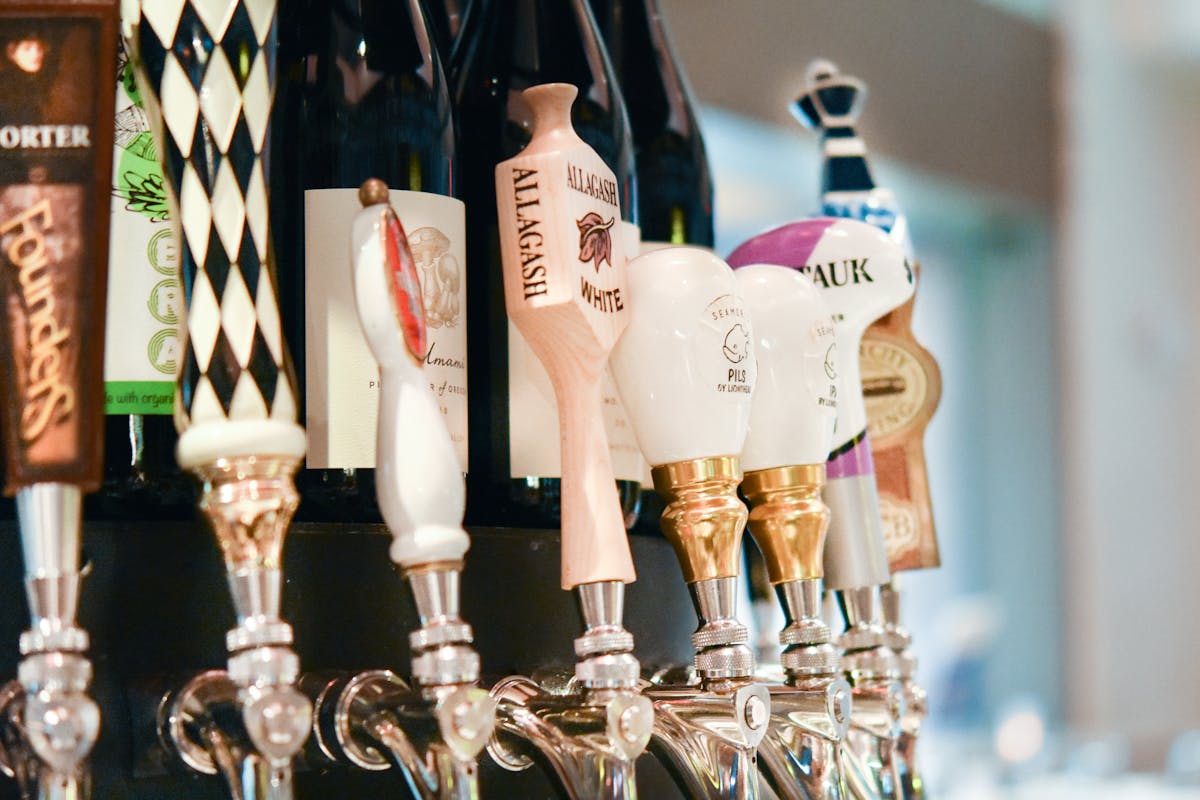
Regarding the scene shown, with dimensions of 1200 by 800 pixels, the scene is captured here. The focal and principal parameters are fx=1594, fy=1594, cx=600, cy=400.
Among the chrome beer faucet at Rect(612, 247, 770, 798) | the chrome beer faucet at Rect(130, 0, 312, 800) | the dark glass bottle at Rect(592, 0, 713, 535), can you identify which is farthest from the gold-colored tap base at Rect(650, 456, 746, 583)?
the dark glass bottle at Rect(592, 0, 713, 535)

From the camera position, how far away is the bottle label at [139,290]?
417 millimetres

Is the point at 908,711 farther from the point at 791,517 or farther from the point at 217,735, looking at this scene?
the point at 217,735

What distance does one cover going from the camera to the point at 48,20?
1.12 ft

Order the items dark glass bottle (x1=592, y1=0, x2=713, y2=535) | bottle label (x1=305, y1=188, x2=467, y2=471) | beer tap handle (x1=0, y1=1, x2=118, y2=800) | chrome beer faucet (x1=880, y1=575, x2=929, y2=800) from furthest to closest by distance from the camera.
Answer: dark glass bottle (x1=592, y1=0, x2=713, y2=535)
chrome beer faucet (x1=880, y1=575, x2=929, y2=800)
bottle label (x1=305, y1=188, x2=467, y2=471)
beer tap handle (x1=0, y1=1, x2=118, y2=800)

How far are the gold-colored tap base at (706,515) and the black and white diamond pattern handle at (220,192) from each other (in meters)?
0.11

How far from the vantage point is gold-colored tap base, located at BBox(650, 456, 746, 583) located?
42 cm

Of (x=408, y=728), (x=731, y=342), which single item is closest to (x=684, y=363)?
(x=731, y=342)

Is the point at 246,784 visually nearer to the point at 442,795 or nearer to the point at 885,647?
the point at 442,795

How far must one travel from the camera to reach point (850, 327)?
1.69 feet

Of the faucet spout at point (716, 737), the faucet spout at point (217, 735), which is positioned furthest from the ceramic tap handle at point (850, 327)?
the faucet spout at point (217, 735)

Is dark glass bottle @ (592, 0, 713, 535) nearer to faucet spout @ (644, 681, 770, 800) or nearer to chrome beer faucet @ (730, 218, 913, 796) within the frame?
chrome beer faucet @ (730, 218, 913, 796)

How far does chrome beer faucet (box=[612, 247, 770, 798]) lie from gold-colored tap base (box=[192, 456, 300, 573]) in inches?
4.5

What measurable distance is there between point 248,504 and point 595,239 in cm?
12

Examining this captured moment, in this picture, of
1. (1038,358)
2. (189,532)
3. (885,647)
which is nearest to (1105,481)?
(1038,358)
